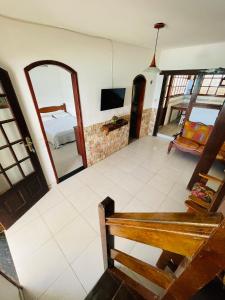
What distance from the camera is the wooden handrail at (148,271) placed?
2.57 feet

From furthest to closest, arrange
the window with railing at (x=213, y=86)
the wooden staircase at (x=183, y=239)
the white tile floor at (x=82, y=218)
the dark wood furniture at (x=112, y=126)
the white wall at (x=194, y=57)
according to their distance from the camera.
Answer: the window with railing at (x=213, y=86)
the dark wood furniture at (x=112, y=126)
the white wall at (x=194, y=57)
the white tile floor at (x=82, y=218)
the wooden staircase at (x=183, y=239)

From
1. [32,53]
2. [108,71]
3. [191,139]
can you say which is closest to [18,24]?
[32,53]

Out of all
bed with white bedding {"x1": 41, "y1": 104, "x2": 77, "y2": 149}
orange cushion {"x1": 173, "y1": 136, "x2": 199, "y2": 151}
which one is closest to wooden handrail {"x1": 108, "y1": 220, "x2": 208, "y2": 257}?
orange cushion {"x1": 173, "y1": 136, "x2": 199, "y2": 151}

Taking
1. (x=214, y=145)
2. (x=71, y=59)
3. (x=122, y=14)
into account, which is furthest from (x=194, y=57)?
(x=71, y=59)

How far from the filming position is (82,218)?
2.33m

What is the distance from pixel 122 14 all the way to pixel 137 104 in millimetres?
3000

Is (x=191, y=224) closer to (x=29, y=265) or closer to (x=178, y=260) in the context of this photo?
(x=178, y=260)

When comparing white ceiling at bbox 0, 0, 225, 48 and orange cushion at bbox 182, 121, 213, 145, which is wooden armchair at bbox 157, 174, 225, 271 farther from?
white ceiling at bbox 0, 0, 225, 48

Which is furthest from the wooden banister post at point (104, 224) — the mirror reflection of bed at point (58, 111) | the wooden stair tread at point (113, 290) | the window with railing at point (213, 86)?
the window with railing at point (213, 86)

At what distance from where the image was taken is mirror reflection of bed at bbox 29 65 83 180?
415 cm

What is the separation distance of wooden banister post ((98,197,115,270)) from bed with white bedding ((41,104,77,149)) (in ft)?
11.9

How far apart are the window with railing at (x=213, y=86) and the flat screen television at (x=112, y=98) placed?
3227mm

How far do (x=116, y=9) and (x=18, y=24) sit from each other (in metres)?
1.25

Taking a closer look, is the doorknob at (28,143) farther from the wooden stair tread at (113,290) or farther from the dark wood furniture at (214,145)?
the dark wood furniture at (214,145)
